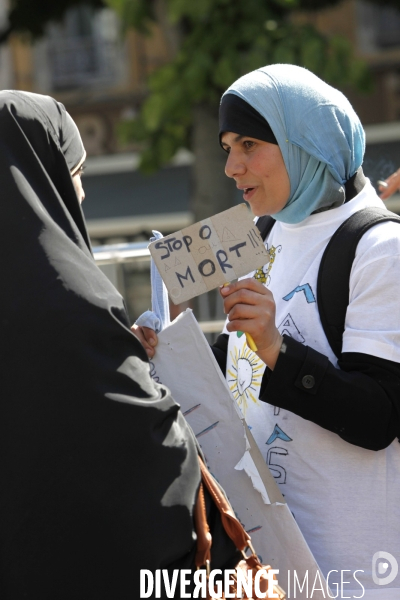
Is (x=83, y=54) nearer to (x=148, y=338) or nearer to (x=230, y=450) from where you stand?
(x=148, y=338)

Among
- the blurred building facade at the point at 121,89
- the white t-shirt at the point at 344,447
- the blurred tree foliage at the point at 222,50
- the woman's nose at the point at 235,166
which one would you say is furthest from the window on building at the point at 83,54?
the white t-shirt at the point at 344,447

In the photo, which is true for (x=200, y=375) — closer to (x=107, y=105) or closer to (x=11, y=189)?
(x=11, y=189)

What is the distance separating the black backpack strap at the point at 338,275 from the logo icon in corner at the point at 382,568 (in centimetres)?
47

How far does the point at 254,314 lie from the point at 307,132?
0.48m

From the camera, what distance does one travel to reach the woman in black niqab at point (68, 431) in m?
1.58

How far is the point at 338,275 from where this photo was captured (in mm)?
2004

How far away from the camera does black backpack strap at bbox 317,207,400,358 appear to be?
2.00 metres

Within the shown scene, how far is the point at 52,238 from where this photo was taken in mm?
1590

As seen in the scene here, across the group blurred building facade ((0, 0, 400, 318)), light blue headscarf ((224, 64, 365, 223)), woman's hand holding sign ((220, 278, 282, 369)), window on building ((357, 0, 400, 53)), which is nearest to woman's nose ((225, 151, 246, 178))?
light blue headscarf ((224, 64, 365, 223))

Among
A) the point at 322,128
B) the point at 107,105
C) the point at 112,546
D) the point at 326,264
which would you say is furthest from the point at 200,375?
the point at 107,105

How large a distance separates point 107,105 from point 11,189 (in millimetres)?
13459

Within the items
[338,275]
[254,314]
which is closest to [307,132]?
[338,275]

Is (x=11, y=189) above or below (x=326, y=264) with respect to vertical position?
above

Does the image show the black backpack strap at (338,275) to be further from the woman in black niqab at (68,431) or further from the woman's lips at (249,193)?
the woman in black niqab at (68,431)
